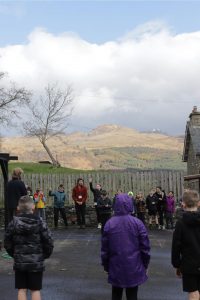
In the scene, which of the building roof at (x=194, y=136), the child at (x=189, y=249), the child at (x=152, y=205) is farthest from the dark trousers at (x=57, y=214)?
the child at (x=189, y=249)

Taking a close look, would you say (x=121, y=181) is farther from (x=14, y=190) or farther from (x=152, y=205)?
(x=14, y=190)

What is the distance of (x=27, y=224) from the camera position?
19.9 ft

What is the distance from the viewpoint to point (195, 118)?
25.8m

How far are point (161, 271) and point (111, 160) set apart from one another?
204 feet

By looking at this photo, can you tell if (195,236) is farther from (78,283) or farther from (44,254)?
(78,283)

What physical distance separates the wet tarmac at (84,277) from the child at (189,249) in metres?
1.80

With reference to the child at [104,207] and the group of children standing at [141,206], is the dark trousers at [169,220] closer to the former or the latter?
the group of children standing at [141,206]

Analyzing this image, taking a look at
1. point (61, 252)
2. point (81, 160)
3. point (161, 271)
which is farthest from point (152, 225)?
point (81, 160)

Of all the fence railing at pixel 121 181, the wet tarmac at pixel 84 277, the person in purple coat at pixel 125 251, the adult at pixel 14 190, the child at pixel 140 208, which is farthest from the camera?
the fence railing at pixel 121 181

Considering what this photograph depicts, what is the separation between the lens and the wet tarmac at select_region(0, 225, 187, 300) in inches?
304

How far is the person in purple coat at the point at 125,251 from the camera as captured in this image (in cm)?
570

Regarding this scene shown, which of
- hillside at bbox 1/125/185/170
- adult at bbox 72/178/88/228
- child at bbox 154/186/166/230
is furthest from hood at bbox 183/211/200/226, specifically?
hillside at bbox 1/125/185/170

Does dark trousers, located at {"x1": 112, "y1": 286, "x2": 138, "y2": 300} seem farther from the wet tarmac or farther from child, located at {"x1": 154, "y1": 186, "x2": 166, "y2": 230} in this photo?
child, located at {"x1": 154, "y1": 186, "x2": 166, "y2": 230}

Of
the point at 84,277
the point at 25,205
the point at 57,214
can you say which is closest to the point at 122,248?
the point at 25,205
